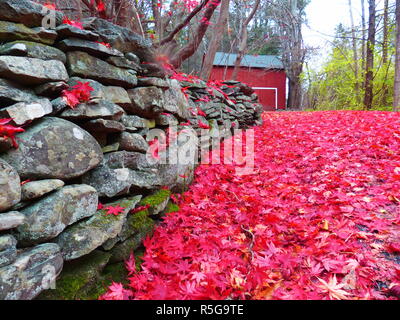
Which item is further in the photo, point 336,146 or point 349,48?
point 349,48

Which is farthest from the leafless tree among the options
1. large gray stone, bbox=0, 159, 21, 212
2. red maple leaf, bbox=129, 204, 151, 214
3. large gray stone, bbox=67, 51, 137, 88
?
large gray stone, bbox=0, 159, 21, 212

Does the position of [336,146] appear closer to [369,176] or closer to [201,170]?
[369,176]

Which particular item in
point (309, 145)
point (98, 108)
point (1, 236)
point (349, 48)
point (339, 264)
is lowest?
point (339, 264)

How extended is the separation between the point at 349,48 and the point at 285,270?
751 inches

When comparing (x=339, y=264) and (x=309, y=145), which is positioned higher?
(x=309, y=145)

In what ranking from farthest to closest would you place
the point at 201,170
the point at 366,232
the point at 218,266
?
the point at 201,170, the point at 366,232, the point at 218,266

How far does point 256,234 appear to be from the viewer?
2.43 m

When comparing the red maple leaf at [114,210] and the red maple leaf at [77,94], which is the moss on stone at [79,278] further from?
the red maple leaf at [77,94]

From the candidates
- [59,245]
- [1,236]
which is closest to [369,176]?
[59,245]

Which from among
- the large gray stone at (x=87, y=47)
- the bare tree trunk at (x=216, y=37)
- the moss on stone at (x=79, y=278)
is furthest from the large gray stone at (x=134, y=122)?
the bare tree trunk at (x=216, y=37)

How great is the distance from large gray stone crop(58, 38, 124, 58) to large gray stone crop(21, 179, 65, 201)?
129 cm

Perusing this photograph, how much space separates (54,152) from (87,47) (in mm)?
1127

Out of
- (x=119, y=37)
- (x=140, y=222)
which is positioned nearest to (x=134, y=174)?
(x=140, y=222)

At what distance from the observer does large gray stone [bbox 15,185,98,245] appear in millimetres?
1579
